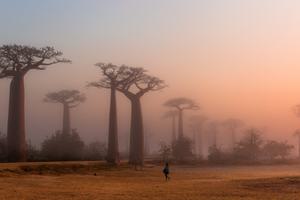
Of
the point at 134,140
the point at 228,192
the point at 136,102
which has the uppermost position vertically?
the point at 136,102

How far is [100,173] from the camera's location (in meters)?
38.6

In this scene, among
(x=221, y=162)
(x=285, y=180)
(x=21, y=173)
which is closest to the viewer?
(x=285, y=180)

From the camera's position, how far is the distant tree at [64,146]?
5333 centimetres

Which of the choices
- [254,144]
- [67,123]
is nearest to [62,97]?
[67,123]

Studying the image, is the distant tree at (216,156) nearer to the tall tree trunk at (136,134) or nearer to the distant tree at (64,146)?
the tall tree trunk at (136,134)

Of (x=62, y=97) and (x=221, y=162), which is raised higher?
(x=62, y=97)

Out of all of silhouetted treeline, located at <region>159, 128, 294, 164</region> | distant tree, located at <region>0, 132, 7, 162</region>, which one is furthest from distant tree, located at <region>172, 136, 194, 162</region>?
distant tree, located at <region>0, 132, 7, 162</region>

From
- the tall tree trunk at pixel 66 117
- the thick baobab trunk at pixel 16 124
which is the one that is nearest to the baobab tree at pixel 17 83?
the thick baobab trunk at pixel 16 124

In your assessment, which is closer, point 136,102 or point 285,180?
point 285,180

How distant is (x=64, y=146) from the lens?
55281 mm

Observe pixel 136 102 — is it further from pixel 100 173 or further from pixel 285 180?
pixel 285 180

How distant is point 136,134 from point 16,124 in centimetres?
1492

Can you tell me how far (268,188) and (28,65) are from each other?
22654mm

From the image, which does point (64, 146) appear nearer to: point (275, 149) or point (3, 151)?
point (3, 151)
